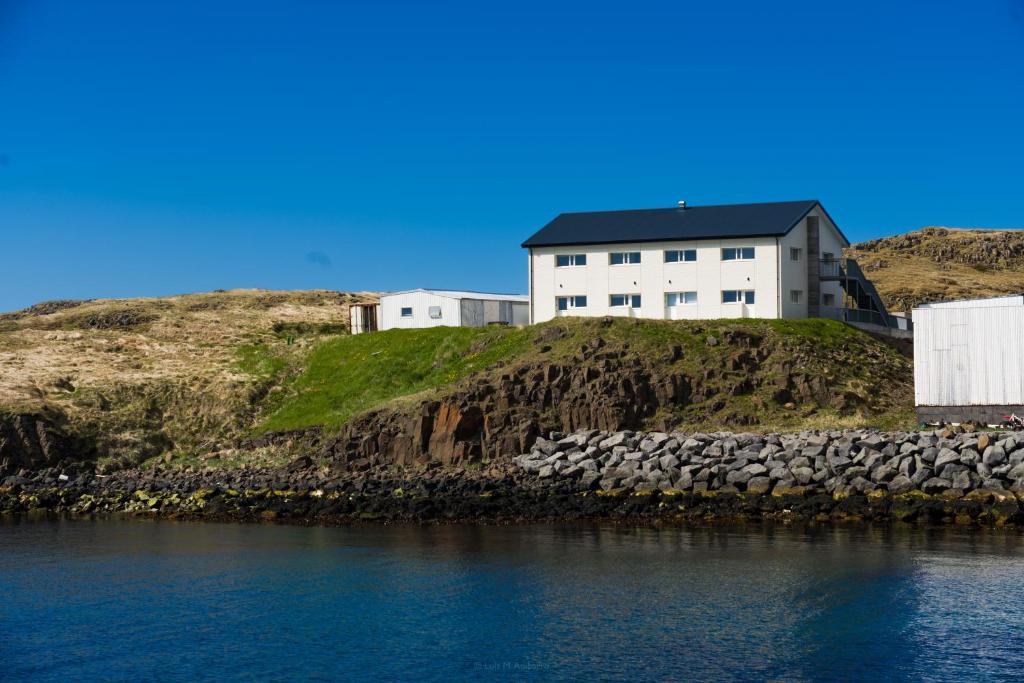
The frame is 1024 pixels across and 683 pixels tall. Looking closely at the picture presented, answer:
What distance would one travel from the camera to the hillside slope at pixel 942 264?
9912 cm

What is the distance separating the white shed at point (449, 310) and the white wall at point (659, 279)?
18.1ft

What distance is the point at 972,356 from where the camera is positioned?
143 ft

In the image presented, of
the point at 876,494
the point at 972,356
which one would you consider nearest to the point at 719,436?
the point at 876,494

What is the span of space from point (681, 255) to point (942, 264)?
69797 mm

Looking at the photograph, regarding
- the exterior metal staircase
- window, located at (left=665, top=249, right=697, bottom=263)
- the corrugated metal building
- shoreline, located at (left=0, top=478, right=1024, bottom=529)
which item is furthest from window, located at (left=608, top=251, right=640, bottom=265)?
shoreline, located at (left=0, top=478, right=1024, bottom=529)

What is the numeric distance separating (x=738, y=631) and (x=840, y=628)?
2.26 m

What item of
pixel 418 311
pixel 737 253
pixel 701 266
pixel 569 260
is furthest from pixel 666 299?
pixel 418 311

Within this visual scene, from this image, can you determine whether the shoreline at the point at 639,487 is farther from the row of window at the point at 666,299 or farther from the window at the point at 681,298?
the window at the point at 681,298

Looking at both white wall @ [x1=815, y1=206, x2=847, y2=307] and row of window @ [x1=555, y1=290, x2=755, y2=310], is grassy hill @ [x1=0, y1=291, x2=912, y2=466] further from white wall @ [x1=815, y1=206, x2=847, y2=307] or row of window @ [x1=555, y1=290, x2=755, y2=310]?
white wall @ [x1=815, y1=206, x2=847, y2=307]

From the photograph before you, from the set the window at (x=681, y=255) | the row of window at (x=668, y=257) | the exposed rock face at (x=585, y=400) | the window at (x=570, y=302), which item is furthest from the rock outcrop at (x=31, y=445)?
the window at (x=681, y=255)

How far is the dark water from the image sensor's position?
22.9 metres

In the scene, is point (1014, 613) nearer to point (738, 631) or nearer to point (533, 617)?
point (738, 631)

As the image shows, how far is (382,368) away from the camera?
59469 mm

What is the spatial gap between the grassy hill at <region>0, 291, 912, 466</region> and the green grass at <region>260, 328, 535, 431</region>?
0.38 feet
